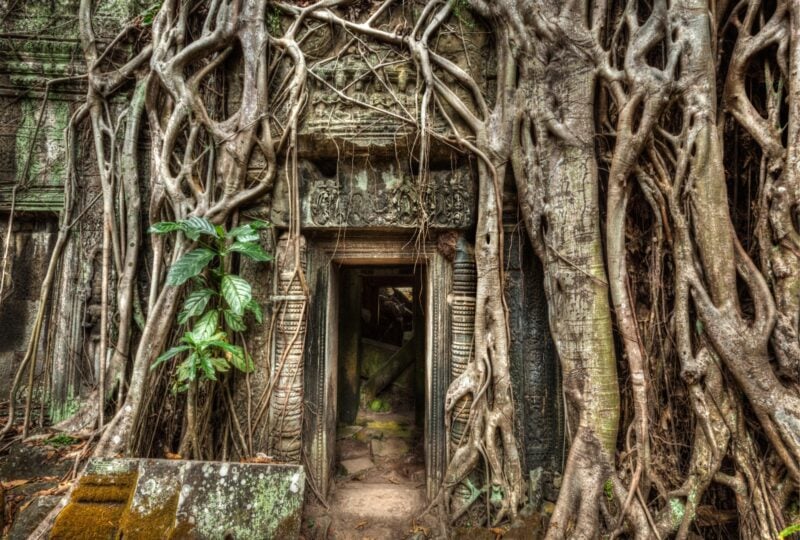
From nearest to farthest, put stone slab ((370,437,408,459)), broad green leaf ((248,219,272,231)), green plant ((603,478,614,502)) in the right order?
1. green plant ((603,478,614,502))
2. broad green leaf ((248,219,272,231))
3. stone slab ((370,437,408,459))

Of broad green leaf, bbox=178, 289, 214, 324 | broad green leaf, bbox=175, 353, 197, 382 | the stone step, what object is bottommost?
the stone step

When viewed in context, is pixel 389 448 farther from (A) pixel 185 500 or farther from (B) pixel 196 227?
(B) pixel 196 227

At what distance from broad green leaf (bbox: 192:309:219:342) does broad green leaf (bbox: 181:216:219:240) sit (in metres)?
0.48

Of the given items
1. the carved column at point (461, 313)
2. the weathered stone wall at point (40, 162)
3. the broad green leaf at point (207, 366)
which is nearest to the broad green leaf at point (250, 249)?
the broad green leaf at point (207, 366)

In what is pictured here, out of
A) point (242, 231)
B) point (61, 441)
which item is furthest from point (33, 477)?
point (242, 231)

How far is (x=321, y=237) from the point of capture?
2.79 metres

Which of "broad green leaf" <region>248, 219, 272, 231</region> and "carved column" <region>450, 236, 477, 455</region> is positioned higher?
"broad green leaf" <region>248, 219, 272, 231</region>

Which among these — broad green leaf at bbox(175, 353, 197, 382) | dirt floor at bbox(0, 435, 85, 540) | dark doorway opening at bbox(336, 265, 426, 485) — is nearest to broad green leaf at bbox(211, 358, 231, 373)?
broad green leaf at bbox(175, 353, 197, 382)

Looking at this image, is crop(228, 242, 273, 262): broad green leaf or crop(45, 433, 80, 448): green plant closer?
crop(228, 242, 273, 262): broad green leaf

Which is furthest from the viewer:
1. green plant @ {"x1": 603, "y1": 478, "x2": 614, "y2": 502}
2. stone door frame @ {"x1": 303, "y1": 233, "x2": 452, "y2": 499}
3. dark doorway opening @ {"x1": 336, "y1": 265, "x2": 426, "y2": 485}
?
dark doorway opening @ {"x1": 336, "y1": 265, "x2": 426, "y2": 485}

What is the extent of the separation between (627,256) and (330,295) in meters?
1.99

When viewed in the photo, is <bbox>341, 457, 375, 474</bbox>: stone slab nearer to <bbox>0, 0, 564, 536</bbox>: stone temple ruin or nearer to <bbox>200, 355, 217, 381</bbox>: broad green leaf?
<bbox>0, 0, 564, 536</bbox>: stone temple ruin

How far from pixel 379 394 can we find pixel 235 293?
10.3ft

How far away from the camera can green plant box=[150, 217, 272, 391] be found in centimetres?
225
